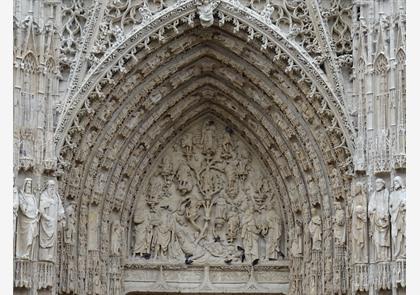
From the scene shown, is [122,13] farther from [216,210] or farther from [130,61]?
[216,210]

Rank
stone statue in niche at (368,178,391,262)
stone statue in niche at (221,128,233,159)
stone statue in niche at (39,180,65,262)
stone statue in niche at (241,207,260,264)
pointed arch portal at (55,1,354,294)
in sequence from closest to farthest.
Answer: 1. stone statue in niche at (368,178,391,262)
2. stone statue in niche at (39,180,65,262)
3. pointed arch portal at (55,1,354,294)
4. stone statue in niche at (241,207,260,264)
5. stone statue in niche at (221,128,233,159)

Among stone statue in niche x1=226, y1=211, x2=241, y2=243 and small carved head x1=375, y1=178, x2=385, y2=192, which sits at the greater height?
small carved head x1=375, y1=178, x2=385, y2=192

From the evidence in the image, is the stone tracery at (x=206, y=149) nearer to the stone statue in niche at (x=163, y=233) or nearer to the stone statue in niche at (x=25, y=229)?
the stone statue in niche at (x=163, y=233)

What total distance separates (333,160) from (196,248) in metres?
2.70

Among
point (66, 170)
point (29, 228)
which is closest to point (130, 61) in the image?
point (66, 170)

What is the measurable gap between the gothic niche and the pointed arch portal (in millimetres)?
21

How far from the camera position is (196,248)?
18.2 metres

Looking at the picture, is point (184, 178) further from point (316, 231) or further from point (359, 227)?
point (359, 227)

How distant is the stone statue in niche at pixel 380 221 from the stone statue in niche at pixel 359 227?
0.13 m

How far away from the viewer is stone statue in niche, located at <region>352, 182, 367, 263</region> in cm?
1595

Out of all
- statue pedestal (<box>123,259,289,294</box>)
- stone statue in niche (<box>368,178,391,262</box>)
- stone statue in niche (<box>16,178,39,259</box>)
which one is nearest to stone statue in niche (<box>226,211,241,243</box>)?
statue pedestal (<box>123,259,289,294</box>)

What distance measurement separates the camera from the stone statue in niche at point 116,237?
17578 millimetres

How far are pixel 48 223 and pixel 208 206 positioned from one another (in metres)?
3.14

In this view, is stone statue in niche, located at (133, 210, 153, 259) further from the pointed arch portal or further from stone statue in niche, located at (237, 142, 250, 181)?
stone statue in niche, located at (237, 142, 250, 181)
